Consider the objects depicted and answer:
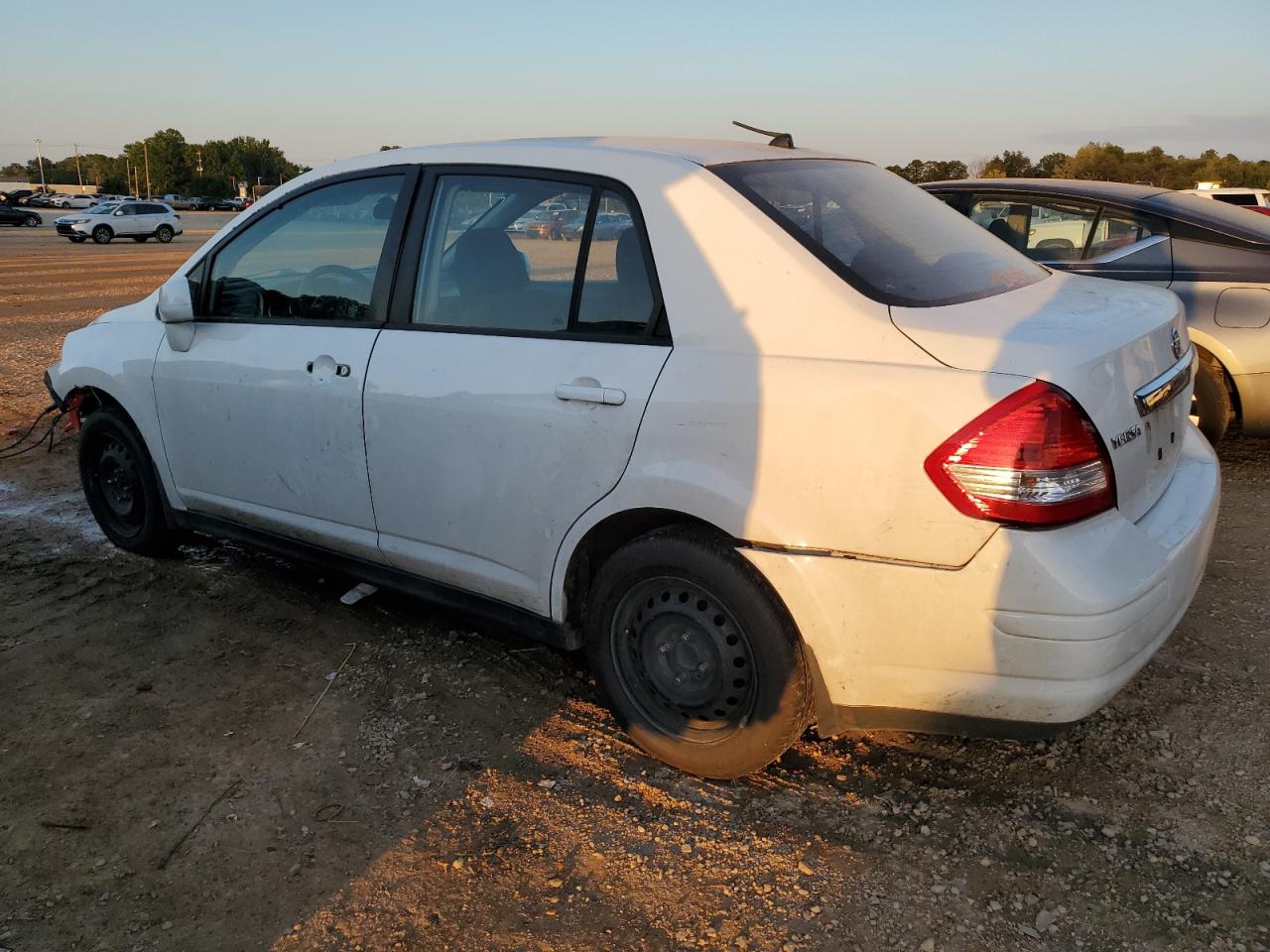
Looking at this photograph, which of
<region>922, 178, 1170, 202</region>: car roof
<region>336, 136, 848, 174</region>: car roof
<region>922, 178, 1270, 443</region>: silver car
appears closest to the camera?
<region>336, 136, 848, 174</region>: car roof

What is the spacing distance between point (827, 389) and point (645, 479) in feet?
1.83

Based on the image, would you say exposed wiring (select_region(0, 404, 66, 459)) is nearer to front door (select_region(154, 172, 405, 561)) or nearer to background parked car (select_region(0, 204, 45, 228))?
front door (select_region(154, 172, 405, 561))

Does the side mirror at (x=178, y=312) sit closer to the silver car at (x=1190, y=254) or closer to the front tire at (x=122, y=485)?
the front tire at (x=122, y=485)

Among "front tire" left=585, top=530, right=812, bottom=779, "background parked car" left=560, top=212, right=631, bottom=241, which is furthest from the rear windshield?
"front tire" left=585, top=530, right=812, bottom=779

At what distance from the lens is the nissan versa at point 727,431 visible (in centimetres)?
234

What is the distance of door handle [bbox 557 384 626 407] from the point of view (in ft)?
9.07

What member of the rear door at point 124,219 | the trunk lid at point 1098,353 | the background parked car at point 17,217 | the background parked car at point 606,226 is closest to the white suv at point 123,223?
the rear door at point 124,219

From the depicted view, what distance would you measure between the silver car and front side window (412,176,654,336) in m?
3.78

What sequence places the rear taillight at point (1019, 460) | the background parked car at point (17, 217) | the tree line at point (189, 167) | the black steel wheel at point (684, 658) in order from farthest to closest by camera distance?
the tree line at point (189, 167)
the background parked car at point (17, 217)
the black steel wheel at point (684, 658)
the rear taillight at point (1019, 460)

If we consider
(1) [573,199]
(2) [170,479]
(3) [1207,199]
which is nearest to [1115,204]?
(3) [1207,199]

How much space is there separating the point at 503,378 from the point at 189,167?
13084cm

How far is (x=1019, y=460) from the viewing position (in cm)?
227

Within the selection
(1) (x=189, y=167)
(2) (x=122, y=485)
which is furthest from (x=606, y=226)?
(1) (x=189, y=167)

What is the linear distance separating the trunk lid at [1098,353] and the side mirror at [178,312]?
2.83m
